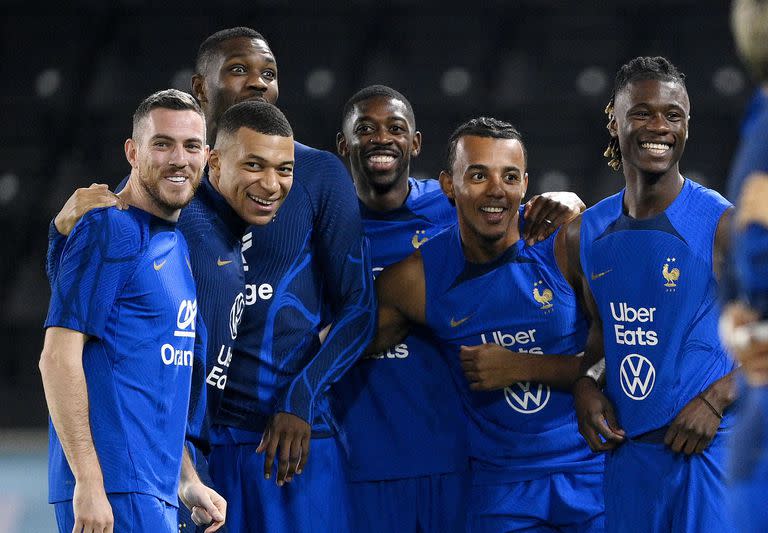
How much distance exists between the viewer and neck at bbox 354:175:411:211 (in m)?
4.32

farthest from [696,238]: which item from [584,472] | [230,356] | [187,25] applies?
[187,25]

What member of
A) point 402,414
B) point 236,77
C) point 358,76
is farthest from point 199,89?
point 358,76

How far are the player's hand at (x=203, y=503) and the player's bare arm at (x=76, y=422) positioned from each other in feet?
1.35

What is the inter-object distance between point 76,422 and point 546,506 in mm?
1607

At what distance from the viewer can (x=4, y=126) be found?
490 inches

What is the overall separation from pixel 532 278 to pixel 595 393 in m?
0.52

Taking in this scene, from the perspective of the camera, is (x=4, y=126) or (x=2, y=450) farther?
(x=4, y=126)

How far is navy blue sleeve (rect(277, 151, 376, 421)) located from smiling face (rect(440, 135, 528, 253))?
1.24 feet

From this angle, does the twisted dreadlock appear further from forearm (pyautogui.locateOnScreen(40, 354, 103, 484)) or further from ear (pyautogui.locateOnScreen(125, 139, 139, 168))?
forearm (pyautogui.locateOnScreen(40, 354, 103, 484))

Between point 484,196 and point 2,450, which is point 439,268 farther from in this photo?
point 2,450

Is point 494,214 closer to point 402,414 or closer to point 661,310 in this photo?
point 661,310

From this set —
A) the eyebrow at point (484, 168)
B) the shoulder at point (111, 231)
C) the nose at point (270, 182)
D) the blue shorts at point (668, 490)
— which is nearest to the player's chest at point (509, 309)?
the eyebrow at point (484, 168)

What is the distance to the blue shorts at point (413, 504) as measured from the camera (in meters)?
4.01

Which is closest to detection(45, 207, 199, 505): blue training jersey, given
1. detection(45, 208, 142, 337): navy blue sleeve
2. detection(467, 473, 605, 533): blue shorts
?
detection(45, 208, 142, 337): navy blue sleeve
